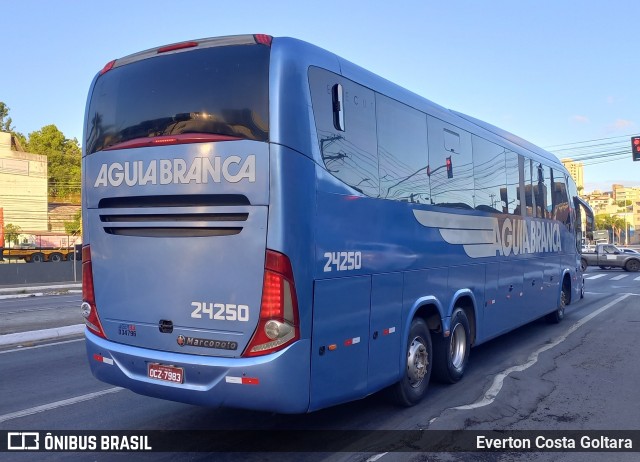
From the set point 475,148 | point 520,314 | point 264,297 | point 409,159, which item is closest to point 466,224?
point 475,148

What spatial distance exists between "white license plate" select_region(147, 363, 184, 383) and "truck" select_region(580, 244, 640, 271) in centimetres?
3571

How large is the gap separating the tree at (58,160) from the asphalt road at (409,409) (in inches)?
3088

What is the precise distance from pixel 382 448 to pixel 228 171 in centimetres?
293

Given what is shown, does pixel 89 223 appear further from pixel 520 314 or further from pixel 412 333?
pixel 520 314

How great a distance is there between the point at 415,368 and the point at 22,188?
60.4 metres

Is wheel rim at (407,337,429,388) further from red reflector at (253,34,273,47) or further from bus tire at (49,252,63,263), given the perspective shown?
bus tire at (49,252,63,263)

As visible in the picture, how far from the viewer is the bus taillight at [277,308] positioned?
4910mm

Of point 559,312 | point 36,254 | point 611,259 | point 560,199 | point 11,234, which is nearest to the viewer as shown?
point 560,199

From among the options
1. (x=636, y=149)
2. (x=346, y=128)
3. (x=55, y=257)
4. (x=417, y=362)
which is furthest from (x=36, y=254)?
(x=346, y=128)

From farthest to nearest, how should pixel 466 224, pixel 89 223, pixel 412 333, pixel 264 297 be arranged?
pixel 466 224, pixel 412 333, pixel 89 223, pixel 264 297

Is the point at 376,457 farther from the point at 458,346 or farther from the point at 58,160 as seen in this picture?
the point at 58,160

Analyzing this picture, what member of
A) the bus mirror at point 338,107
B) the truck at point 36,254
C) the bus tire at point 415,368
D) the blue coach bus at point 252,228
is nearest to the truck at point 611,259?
the bus tire at point 415,368

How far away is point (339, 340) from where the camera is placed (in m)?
5.45

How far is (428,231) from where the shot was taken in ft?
23.9
